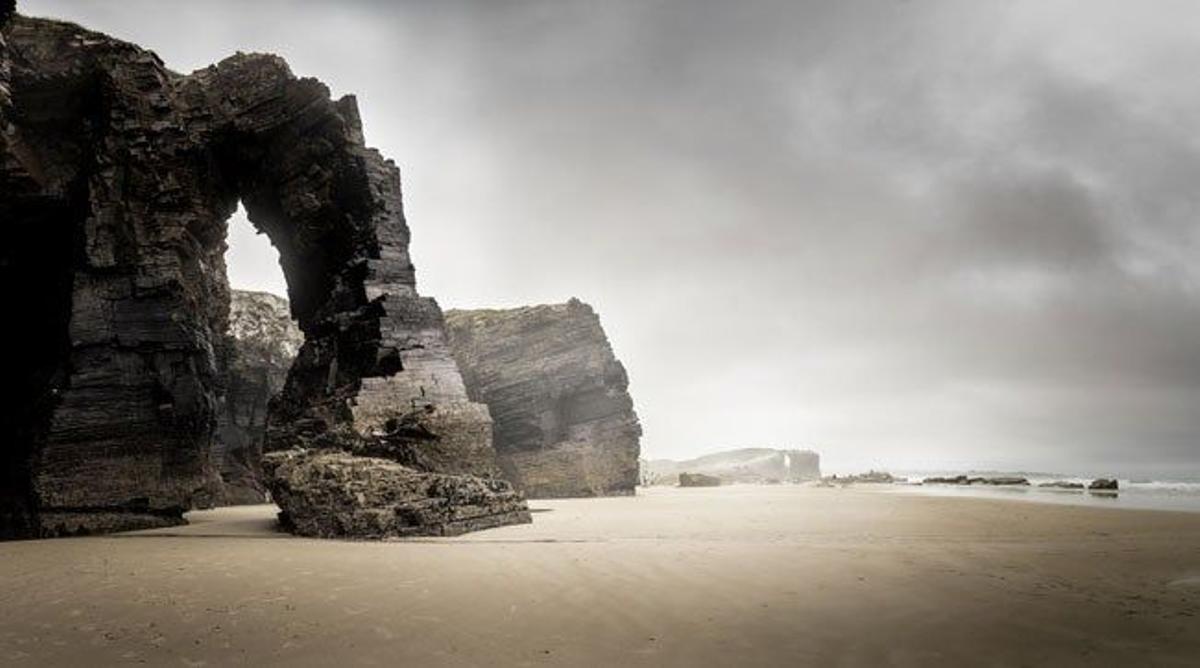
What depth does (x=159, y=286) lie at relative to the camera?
16750mm

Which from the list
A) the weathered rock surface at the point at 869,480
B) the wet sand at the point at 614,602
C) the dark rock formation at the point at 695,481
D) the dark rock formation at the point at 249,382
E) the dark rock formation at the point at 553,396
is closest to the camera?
the wet sand at the point at 614,602

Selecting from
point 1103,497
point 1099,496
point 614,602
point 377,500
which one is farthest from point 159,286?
point 1099,496

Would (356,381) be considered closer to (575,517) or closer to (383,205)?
(383,205)

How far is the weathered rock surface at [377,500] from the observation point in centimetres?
1191

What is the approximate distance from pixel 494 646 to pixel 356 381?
13.9 m

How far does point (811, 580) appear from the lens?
695 cm

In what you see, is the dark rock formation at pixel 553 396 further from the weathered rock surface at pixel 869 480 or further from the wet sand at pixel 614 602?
the weathered rock surface at pixel 869 480

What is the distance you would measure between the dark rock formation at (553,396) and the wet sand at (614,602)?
2256 centimetres

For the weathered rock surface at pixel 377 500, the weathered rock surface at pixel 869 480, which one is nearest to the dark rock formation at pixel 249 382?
the weathered rock surface at pixel 377 500

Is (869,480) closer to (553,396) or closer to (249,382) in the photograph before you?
(553,396)

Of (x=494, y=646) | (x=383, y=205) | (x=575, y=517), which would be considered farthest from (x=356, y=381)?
(x=494, y=646)

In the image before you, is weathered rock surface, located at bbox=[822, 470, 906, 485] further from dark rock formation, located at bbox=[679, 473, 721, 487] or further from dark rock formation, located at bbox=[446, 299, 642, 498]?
dark rock formation, located at bbox=[446, 299, 642, 498]

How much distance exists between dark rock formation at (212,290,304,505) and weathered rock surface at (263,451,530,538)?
21450mm

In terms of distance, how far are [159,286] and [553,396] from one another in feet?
68.9
